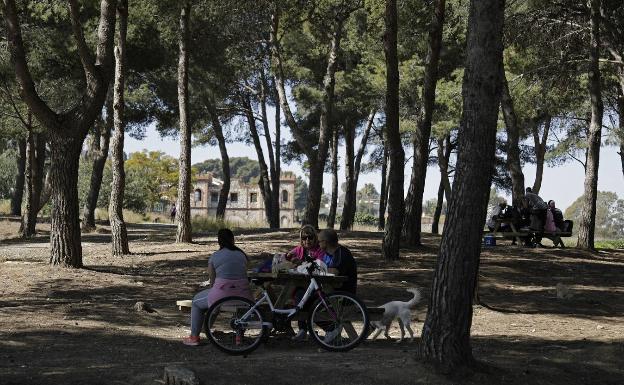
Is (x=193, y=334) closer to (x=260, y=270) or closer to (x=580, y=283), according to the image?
(x=260, y=270)

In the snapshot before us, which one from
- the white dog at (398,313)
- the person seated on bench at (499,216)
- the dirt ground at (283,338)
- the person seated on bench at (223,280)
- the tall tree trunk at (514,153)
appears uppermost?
the tall tree trunk at (514,153)

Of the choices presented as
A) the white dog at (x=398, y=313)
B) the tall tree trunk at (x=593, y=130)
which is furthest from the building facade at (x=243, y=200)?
the white dog at (x=398, y=313)

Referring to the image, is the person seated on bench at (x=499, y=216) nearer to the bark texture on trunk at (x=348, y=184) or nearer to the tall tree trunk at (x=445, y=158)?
the bark texture on trunk at (x=348, y=184)

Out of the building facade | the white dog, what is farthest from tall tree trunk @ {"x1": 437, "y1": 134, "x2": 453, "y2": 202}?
the building facade

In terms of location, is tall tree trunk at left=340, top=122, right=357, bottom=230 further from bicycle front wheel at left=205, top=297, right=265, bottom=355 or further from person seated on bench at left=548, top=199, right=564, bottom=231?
bicycle front wheel at left=205, top=297, right=265, bottom=355

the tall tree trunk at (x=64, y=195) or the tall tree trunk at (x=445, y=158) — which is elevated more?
the tall tree trunk at (x=445, y=158)

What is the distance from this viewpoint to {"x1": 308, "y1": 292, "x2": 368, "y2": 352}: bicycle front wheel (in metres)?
7.28

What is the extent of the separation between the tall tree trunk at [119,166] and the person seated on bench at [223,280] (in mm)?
8554

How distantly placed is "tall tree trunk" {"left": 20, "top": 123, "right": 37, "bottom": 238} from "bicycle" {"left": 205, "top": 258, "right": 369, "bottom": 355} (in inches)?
613

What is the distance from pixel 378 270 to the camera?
13.7 m

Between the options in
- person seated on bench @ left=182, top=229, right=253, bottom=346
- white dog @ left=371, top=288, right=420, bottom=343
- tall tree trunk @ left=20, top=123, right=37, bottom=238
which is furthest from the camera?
tall tree trunk @ left=20, top=123, right=37, bottom=238

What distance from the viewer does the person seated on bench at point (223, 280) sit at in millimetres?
7402

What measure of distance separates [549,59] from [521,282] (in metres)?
10.9

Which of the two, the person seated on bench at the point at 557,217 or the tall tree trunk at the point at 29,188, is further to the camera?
the tall tree trunk at the point at 29,188
